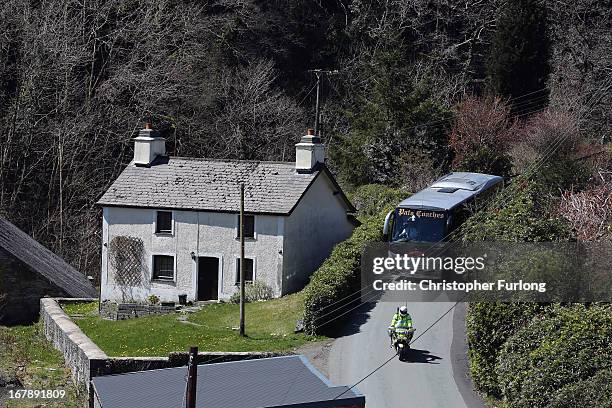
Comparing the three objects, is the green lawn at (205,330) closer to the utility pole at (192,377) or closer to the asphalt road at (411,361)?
the asphalt road at (411,361)

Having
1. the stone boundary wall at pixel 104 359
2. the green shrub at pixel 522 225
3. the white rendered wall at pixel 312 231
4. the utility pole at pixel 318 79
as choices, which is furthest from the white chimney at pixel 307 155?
the utility pole at pixel 318 79

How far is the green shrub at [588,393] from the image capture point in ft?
64.2

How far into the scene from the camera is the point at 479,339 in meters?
24.4

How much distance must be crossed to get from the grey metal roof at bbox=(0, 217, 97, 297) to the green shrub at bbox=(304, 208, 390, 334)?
10.8 m

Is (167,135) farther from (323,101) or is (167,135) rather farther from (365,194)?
(365,194)

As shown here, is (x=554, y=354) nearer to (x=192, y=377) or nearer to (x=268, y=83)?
(x=192, y=377)

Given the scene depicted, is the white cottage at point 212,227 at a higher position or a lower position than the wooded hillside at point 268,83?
lower

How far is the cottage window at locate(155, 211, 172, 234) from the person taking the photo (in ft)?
124

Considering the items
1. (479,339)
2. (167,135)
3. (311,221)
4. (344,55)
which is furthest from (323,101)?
(479,339)

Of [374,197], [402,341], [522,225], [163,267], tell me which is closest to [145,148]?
[163,267]

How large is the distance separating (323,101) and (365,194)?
689 inches

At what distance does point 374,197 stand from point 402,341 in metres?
17.7

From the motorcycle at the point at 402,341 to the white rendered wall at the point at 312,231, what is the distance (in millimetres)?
9831

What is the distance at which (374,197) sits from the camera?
44.0 metres
